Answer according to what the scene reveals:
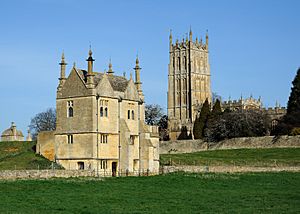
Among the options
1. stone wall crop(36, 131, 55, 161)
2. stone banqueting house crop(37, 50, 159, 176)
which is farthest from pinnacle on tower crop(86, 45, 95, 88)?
stone wall crop(36, 131, 55, 161)

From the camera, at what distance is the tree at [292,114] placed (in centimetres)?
8425

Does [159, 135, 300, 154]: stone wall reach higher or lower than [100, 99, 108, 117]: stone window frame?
lower

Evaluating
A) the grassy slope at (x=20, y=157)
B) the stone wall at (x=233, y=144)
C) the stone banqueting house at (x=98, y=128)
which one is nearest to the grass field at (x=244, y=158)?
the stone wall at (x=233, y=144)

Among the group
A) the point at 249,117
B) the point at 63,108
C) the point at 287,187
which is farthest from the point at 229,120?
the point at 287,187

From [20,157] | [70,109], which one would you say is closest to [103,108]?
[70,109]

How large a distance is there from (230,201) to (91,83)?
23.5 m

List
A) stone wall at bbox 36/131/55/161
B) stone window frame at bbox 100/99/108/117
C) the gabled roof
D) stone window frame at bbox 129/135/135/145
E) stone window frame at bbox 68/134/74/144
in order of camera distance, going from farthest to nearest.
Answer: stone window frame at bbox 129/135/135/145 < stone wall at bbox 36/131/55/161 < the gabled roof < stone window frame at bbox 68/134/74/144 < stone window frame at bbox 100/99/108/117

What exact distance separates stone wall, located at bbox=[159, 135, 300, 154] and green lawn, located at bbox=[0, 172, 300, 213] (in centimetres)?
3422

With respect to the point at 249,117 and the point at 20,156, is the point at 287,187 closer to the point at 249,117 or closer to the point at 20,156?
the point at 20,156

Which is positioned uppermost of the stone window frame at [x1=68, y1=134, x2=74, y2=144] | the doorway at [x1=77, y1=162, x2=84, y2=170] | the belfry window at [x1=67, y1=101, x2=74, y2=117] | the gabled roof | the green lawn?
the gabled roof

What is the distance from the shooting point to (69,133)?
172 ft

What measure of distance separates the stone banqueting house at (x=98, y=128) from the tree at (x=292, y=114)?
3371 cm

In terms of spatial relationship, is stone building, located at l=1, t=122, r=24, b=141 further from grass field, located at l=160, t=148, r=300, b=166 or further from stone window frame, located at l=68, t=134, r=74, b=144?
stone window frame, located at l=68, t=134, r=74, b=144

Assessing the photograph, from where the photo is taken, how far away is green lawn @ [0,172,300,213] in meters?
27.4
